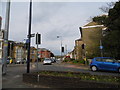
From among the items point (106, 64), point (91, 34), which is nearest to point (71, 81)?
point (106, 64)

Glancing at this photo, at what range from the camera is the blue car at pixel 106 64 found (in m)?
15.5

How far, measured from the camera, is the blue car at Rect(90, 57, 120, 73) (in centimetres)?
1548

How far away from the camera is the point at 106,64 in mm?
15836

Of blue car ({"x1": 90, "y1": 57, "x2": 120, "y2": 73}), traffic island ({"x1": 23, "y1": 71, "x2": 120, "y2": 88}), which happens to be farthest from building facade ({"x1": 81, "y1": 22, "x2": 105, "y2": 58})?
traffic island ({"x1": 23, "y1": 71, "x2": 120, "y2": 88})

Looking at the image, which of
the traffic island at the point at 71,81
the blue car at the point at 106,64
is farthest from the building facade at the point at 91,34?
the traffic island at the point at 71,81

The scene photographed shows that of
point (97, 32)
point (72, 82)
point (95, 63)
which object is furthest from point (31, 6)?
point (97, 32)

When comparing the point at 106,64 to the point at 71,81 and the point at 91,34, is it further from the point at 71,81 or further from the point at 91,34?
the point at 91,34

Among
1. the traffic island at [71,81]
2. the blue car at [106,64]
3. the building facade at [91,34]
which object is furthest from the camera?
the building facade at [91,34]

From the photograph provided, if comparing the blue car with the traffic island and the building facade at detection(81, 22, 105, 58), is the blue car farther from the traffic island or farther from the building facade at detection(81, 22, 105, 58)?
the building facade at detection(81, 22, 105, 58)

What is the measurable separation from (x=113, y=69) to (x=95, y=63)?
204 cm

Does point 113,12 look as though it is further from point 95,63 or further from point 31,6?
point 31,6

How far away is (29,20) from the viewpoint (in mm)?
10711

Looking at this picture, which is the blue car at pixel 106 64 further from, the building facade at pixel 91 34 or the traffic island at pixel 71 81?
the building facade at pixel 91 34

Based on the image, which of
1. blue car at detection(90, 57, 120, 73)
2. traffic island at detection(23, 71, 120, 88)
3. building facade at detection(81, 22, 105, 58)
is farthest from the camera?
building facade at detection(81, 22, 105, 58)
